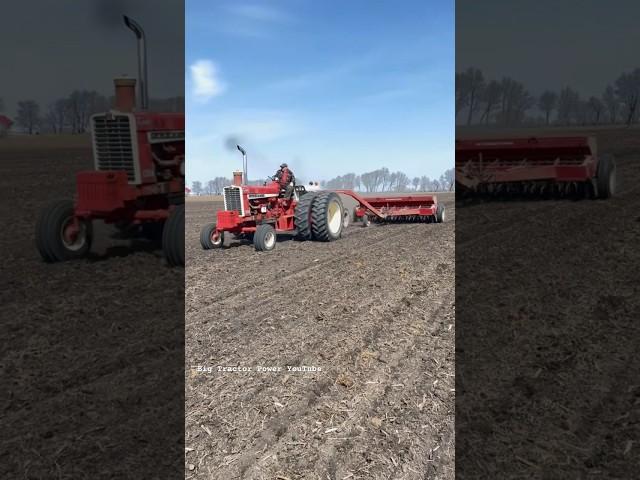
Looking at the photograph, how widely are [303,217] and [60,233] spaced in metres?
5.87

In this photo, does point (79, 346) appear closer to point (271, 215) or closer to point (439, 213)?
point (271, 215)

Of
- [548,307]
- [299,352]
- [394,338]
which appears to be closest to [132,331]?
[299,352]

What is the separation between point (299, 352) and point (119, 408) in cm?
183

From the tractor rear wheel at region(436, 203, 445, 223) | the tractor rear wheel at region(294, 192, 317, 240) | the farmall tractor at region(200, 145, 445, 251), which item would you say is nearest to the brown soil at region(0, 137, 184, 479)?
the farmall tractor at region(200, 145, 445, 251)

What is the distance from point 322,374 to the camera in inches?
154

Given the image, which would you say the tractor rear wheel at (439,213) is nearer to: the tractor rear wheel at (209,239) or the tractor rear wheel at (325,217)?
the tractor rear wheel at (325,217)

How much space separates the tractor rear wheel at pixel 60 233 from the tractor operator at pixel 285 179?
545 cm

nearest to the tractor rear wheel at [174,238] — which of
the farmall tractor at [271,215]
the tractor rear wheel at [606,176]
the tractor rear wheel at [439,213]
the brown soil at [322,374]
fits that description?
the brown soil at [322,374]

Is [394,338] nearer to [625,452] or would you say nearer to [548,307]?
[548,307]

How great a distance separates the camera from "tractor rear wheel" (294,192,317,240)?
960 centimetres

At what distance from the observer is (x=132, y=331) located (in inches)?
124

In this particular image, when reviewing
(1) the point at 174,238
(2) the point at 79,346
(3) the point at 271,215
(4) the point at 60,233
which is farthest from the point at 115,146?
(3) the point at 271,215

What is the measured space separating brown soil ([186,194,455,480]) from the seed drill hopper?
4.44 ft

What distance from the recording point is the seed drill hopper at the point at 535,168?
→ 6.01 meters
